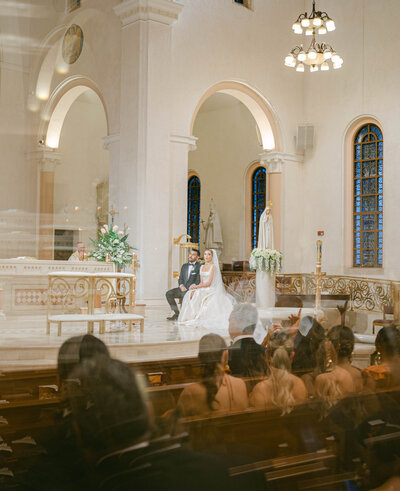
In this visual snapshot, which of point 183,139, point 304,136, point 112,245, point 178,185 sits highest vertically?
point 183,139

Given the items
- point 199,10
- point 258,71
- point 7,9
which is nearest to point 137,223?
point 258,71

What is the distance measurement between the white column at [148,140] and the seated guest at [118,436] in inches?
368

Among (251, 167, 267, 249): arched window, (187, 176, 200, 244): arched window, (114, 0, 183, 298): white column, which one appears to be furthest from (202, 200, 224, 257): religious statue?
(114, 0, 183, 298): white column

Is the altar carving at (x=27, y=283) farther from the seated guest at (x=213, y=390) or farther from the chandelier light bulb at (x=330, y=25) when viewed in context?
the chandelier light bulb at (x=330, y=25)

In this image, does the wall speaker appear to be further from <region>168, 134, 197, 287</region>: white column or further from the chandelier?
<region>168, 134, 197, 287</region>: white column

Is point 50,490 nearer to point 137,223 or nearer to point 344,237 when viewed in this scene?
point 344,237

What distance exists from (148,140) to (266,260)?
5.45 metres

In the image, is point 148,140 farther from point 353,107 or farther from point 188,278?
point 353,107

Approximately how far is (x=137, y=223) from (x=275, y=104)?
19.3 feet

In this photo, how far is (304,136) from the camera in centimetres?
532

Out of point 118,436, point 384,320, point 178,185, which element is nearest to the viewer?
point 118,436

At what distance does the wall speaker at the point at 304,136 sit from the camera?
5.27 m

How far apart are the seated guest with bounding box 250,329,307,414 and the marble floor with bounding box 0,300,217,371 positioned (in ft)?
0.97

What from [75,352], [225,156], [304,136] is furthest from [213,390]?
[225,156]
